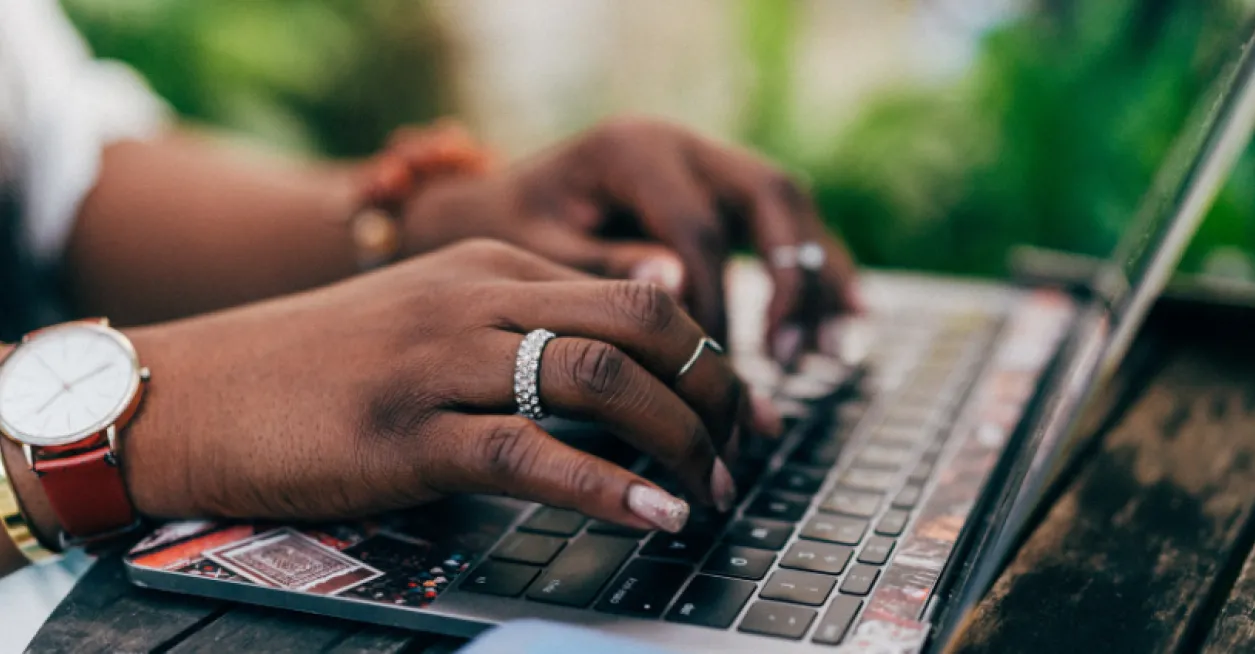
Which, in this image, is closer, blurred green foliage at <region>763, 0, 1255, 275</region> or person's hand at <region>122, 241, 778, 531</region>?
person's hand at <region>122, 241, 778, 531</region>

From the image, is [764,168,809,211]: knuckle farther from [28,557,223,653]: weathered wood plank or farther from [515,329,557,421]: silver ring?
[28,557,223,653]: weathered wood plank

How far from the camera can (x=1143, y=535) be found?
61 centimetres

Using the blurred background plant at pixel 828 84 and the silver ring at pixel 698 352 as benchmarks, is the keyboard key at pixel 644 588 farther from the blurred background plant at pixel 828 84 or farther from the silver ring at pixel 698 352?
the blurred background plant at pixel 828 84

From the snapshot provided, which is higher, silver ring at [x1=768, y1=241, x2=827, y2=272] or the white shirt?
the white shirt

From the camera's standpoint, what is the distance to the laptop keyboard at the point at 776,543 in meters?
0.52

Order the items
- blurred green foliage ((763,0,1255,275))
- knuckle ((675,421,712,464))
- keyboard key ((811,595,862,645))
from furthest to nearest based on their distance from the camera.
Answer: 1. blurred green foliage ((763,0,1255,275))
2. knuckle ((675,421,712,464))
3. keyboard key ((811,595,862,645))

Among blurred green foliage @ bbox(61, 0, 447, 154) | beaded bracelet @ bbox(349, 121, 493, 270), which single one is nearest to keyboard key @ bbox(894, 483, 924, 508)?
beaded bracelet @ bbox(349, 121, 493, 270)

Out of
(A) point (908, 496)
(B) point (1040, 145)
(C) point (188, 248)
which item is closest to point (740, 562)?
(A) point (908, 496)

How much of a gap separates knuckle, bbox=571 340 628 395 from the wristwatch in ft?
0.94

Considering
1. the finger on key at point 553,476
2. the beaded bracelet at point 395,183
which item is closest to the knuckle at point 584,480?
A: the finger on key at point 553,476

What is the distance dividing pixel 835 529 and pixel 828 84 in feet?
4.77

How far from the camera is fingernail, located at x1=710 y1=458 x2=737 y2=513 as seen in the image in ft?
1.99

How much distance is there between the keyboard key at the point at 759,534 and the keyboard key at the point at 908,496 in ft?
0.24

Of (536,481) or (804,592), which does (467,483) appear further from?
(804,592)
